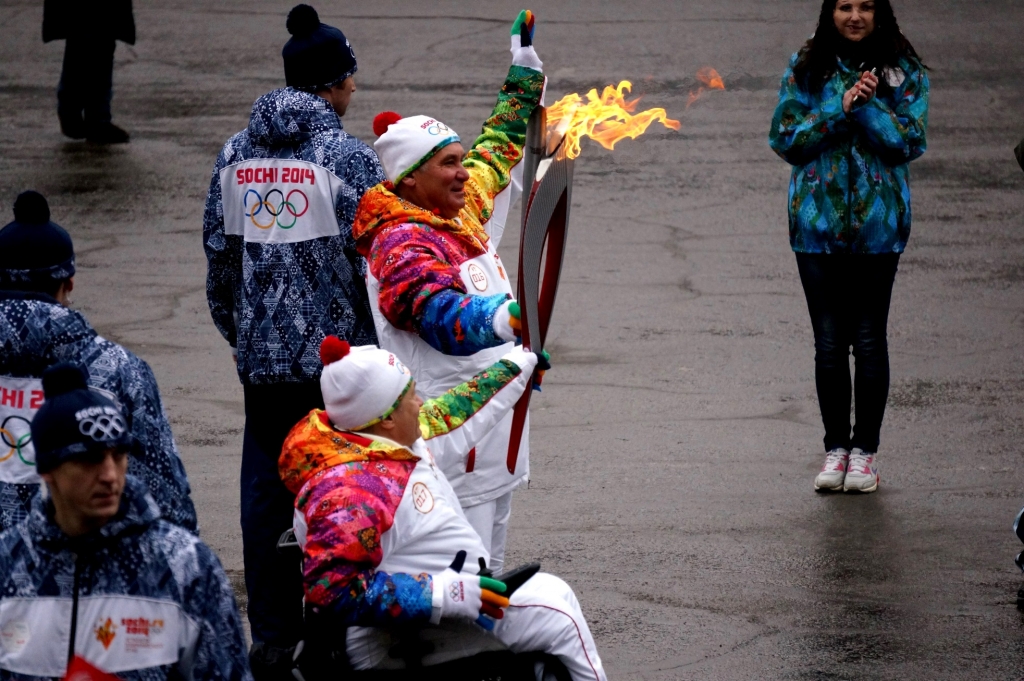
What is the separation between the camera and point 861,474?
7.12m

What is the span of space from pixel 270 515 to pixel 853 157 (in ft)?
10.2

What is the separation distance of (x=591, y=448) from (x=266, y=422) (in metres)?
2.51

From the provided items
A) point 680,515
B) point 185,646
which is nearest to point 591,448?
point 680,515

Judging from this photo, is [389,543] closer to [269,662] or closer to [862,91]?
[269,662]

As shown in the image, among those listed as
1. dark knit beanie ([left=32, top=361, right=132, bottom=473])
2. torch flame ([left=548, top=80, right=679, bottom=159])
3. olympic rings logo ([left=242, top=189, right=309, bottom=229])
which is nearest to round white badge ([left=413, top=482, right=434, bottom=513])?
dark knit beanie ([left=32, top=361, right=132, bottom=473])

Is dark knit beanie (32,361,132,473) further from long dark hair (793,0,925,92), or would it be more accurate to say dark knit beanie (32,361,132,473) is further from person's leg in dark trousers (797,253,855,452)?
long dark hair (793,0,925,92)

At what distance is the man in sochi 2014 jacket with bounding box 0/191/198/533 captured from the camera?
4121mm

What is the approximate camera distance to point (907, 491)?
23.5ft

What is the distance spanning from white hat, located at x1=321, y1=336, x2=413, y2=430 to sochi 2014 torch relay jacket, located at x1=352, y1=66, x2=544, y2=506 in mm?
424

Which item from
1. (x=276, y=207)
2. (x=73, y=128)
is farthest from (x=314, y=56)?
(x=73, y=128)

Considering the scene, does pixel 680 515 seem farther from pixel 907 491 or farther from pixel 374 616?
pixel 374 616

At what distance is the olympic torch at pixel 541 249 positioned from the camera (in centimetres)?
482

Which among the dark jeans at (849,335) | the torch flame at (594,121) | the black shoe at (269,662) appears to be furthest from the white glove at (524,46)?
the black shoe at (269,662)

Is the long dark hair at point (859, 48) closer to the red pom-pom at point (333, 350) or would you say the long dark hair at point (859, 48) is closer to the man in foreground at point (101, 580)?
the red pom-pom at point (333, 350)
